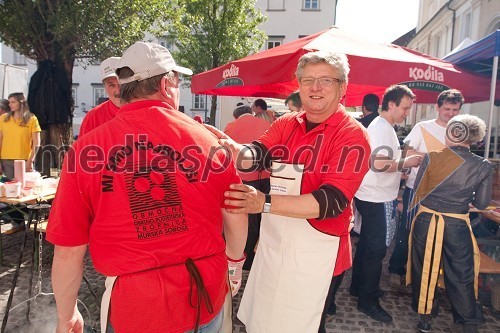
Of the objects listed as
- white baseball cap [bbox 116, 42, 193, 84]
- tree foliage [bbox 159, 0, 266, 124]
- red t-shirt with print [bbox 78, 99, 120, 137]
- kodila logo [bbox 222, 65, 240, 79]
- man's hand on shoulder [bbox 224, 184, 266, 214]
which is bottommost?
man's hand on shoulder [bbox 224, 184, 266, 214]

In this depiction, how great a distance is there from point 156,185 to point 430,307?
9.96ft

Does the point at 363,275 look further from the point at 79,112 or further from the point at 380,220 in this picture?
the point at 79,112

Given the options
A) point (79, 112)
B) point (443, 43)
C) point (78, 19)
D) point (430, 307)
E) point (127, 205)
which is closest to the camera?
point (127, 205)

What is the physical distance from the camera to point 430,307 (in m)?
3.26

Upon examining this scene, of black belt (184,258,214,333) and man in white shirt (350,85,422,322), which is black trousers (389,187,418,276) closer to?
man in white shirt (350,85,422,322)

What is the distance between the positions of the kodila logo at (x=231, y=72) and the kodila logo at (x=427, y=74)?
203cm

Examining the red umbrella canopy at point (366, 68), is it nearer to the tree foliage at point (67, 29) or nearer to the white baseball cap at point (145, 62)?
the white baseball cap at point (145, 62)

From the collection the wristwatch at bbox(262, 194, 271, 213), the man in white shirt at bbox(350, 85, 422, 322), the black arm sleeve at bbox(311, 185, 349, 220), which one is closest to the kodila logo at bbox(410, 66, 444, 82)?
the man in white shirt at bbox(350, 85, 422, 322)

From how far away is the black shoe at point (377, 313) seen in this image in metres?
3.48

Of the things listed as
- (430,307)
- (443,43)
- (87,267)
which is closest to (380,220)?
(430,307)

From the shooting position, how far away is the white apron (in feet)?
6.73

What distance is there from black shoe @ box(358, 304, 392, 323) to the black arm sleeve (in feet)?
7.43

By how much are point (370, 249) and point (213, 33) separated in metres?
17.5

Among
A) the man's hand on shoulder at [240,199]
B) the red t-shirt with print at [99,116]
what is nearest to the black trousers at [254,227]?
the red t-shirt with print at [99,116]
